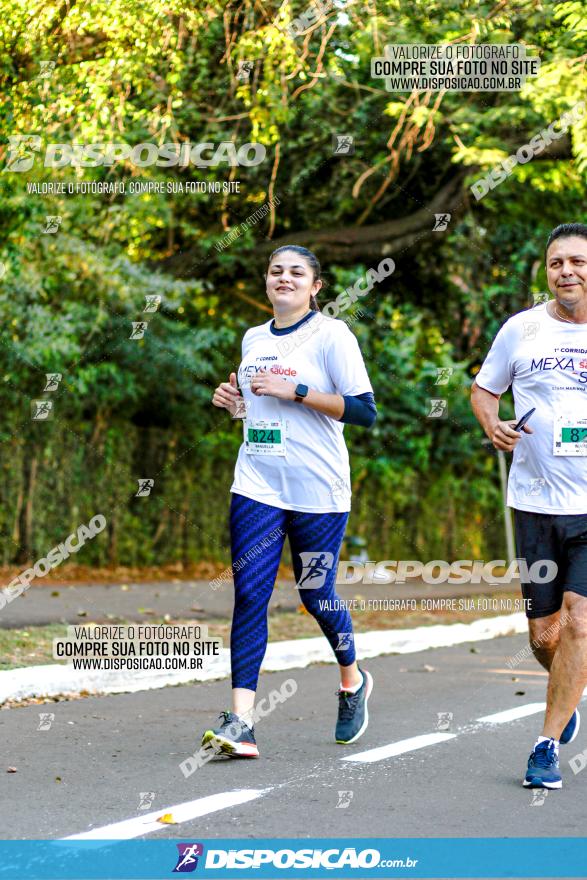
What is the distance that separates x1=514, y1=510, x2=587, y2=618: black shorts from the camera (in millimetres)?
5629

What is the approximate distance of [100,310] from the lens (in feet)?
50.1

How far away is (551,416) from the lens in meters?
5.70

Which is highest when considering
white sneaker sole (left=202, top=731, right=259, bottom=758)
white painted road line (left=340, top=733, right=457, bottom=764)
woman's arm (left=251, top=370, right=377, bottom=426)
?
woman's arm (left=251, top=370, right=377, bottom=426)

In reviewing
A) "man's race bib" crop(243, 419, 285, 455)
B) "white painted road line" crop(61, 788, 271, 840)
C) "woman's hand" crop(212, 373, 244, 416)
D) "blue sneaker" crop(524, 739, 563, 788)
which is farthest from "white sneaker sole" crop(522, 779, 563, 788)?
"woman's hand" crop(212, 373, 244, 416)

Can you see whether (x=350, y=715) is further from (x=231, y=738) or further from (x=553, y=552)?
(x=553, y=552)

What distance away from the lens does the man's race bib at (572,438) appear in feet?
18.6

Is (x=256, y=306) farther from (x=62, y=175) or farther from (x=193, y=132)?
(x=62, y=175)

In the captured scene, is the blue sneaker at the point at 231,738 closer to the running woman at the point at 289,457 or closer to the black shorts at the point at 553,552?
the running woman at the point at 289,457

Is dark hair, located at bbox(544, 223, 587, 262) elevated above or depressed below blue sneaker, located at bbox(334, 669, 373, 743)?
above

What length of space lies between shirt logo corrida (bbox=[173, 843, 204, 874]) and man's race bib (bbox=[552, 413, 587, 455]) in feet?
7.07

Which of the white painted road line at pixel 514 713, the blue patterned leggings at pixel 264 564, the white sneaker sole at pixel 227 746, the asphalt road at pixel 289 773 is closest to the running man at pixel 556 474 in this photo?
the asphalt road at pixel 289 773

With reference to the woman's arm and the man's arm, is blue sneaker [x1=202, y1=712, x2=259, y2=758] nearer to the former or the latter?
the woman's arm

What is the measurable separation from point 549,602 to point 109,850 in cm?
215

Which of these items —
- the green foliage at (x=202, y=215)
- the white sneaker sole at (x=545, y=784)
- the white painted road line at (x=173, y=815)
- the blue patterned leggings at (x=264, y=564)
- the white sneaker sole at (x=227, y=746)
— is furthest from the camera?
the green foliage at (x=202, y=215)
